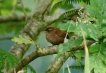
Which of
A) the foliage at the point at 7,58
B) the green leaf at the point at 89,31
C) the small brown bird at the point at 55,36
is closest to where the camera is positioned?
the green leaf at the point at 89,31

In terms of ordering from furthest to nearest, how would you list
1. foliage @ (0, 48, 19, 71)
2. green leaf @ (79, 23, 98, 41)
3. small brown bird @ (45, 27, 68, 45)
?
small brown bird @ (45, 27, 68, 45), foliage @ (0, 48, 19, 71), green leaf @ (79, 23, 98, 41)

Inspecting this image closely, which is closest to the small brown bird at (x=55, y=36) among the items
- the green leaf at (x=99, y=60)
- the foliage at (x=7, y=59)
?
the foliage at (x=7, y=59)

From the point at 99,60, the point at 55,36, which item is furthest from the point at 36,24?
the point at 99,60

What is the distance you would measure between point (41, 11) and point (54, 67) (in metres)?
0.73

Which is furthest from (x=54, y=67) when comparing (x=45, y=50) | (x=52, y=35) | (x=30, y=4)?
(x=30, y=4)

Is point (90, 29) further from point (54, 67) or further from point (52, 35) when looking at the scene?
point (52, 35)

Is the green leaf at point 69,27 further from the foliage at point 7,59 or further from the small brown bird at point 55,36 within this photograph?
the small brown bird at point 55,36

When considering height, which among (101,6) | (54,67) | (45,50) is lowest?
(54,67)

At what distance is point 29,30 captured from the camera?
95.5 inches

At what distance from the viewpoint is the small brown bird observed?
233 centimetres

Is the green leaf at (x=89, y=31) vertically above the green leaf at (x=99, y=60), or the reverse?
the green leaf at (x=89, y=31)

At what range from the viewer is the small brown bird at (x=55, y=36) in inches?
91.8

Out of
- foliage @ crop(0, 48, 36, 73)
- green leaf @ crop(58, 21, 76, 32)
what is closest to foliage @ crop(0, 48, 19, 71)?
foliage @ crop(0, 48, 36, 73)

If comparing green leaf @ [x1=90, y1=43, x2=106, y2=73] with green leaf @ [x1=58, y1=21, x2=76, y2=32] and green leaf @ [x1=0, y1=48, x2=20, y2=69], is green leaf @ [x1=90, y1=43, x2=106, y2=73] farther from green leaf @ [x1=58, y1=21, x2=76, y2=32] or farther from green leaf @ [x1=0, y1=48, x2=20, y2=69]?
green leaf @ [x1=0, y1=48, x2=20, y2=69]
